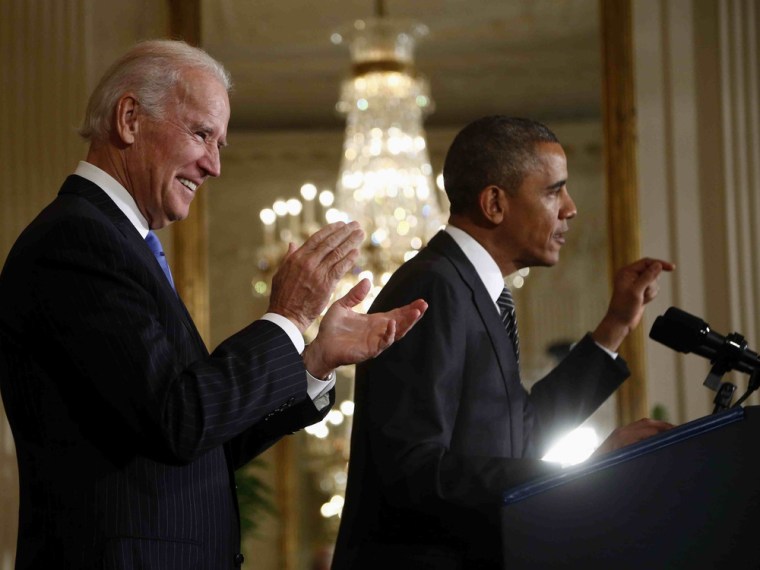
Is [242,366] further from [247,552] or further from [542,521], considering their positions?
[247,552]

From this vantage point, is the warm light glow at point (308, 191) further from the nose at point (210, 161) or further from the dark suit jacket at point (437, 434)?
the nose at point (210, 161)

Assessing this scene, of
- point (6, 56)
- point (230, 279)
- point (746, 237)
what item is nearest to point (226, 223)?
point (230, 279)

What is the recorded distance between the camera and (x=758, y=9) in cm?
411

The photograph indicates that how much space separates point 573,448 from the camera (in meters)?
3.11

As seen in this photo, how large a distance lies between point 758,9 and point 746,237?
86 centimetres

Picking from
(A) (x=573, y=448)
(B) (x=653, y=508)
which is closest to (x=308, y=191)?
(A) (x=573, y=448)

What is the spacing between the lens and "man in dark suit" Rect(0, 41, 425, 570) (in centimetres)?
159

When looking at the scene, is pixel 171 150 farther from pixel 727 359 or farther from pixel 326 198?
pixel 326 198

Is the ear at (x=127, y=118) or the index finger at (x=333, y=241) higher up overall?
the ear at (x=127, y=118)

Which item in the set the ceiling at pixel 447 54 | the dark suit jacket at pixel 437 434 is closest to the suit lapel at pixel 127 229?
the dark suit jacket at pixel 437 434

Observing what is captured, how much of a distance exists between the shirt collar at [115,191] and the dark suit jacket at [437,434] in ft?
1.93

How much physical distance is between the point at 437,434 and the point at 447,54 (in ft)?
10.3

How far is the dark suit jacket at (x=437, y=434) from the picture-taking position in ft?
6.64

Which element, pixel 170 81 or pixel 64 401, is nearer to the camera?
pixel 64 401
